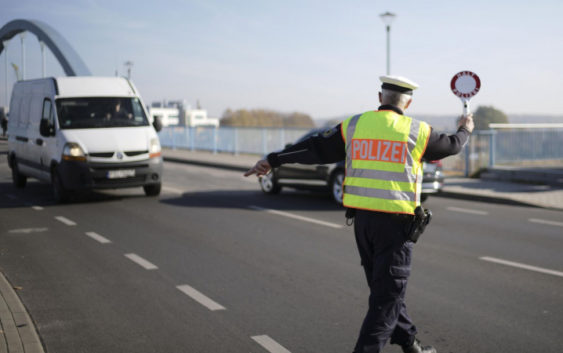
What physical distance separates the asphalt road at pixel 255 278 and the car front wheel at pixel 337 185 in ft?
3.29

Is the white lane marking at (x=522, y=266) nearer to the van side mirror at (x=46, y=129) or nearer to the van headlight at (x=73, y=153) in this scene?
the van headlight at (x=73, y=153)

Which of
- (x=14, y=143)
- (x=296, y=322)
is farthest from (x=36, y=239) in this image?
(x=14, y=143)

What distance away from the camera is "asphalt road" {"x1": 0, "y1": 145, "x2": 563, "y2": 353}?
16.8 feet

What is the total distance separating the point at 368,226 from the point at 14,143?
45.5 ft

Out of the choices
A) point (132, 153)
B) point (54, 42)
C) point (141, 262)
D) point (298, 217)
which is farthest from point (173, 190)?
point (54, 42)

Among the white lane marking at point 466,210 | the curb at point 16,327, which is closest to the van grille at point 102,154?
the white lane marking at point 466,210

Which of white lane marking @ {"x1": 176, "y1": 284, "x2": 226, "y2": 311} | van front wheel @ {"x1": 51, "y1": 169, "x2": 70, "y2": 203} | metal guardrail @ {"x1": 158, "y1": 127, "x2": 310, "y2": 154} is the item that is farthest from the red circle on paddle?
metal guardrail @ {"x1": 158, "y1": 127, "x2": 310, "y2": 154}

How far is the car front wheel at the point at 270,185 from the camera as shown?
1477 cm

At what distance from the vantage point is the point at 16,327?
5.12 metres

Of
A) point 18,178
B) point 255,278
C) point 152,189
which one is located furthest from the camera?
point 18,178

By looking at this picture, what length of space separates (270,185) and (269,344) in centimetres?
1004

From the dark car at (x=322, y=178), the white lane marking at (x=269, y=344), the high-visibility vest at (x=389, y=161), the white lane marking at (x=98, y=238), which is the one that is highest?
the high-visibility vest at (x=389, y=161)

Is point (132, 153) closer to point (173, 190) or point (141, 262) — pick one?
point (173, 190)

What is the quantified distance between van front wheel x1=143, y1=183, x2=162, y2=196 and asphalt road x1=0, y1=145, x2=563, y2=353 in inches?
57.3
